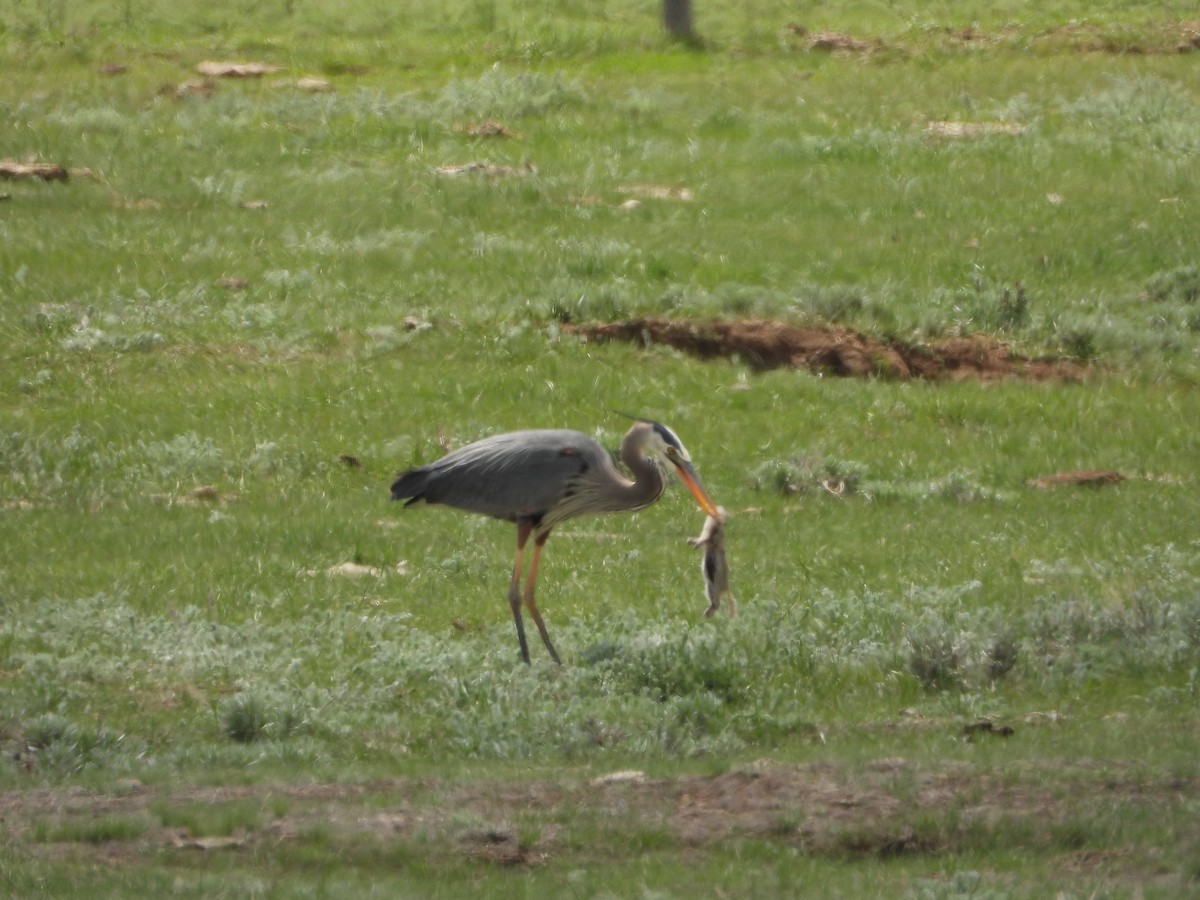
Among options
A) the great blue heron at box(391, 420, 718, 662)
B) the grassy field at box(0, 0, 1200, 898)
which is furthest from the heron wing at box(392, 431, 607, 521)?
the grassy field at box(0, 0, 1200, 898)

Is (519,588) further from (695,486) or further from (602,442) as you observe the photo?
(602,442)

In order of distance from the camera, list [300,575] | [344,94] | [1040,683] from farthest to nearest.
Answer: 1. [344,94]
2. [300,575]
3. [1040,683]

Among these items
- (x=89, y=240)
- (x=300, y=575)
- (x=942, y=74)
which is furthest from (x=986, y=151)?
(x=300, y=575)

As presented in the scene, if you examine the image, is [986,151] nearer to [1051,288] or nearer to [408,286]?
[1051,288]

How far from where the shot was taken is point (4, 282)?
771 inches

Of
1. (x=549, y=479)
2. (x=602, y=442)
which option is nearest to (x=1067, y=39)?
(x=602, y=442)

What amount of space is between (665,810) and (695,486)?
3.67 meters

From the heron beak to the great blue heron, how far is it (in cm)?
2

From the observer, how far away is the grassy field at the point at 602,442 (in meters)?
8.35

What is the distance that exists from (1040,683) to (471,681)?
3.22 m

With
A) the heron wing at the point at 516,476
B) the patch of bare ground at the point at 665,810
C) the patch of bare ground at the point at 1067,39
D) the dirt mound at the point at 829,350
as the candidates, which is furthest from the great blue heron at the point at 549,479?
the patch of bare ground at the point at 1067,39

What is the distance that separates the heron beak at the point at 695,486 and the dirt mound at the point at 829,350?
679cm

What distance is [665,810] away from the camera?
8477 mm

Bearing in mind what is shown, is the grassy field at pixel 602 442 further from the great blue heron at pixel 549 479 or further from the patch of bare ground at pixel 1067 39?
the great blue heron at pixel 549 479
